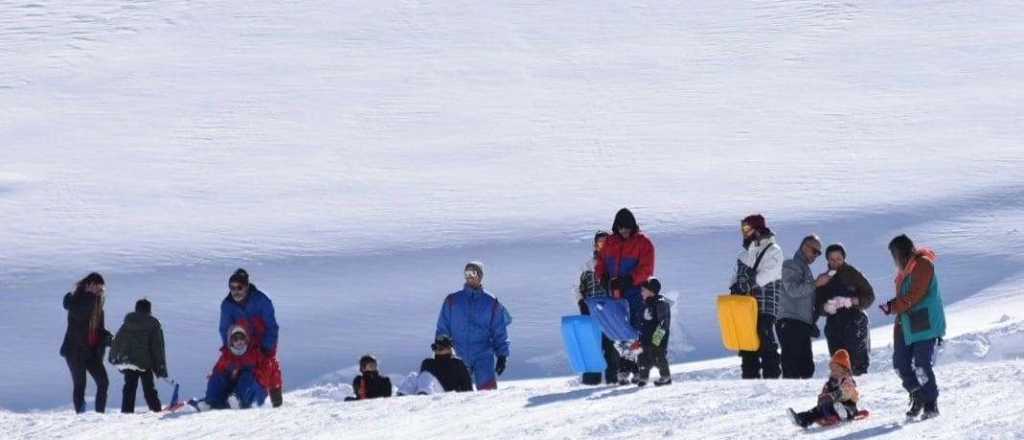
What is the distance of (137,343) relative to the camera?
47.8 feet

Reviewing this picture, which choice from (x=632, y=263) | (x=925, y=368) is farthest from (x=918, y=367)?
(x=632, y=263)

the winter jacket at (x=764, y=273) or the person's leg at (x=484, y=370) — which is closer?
the winter jacket at (x=764, y=273)

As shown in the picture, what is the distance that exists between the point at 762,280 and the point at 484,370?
199 centimetres

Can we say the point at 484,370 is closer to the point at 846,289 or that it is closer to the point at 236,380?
the point at 236,380

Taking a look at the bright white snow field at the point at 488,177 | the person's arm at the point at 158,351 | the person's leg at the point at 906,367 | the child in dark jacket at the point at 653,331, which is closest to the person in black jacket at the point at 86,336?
the person's arm at the point at 158,351

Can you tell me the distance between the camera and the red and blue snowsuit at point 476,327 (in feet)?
45.1

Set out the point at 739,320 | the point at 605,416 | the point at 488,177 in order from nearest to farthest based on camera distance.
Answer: the point at 605,416, the point at 739,320, the point at 488,177

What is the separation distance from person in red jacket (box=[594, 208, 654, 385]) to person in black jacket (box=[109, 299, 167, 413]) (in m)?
3.46

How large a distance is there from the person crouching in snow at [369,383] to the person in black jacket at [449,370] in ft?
1.32

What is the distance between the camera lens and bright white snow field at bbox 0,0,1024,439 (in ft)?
43.0

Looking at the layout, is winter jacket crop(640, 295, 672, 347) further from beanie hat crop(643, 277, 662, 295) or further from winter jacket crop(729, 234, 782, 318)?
winter jacket crop(729, 234, 782, 318)

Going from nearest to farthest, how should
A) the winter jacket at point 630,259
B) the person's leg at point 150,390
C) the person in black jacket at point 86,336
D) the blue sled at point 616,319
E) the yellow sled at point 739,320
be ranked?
1. the blue sled at point 616,319
2. the winter jacket at point 630,259
3. the yellow sled at point 739,320
4. the person's leg at point 150,390
5. the person in black jacket at point 86,336

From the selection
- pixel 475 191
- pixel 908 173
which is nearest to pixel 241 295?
pixel 475 191

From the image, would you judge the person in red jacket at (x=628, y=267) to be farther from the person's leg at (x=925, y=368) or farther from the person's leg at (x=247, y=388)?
the person's leg at (x=925, y=368)
